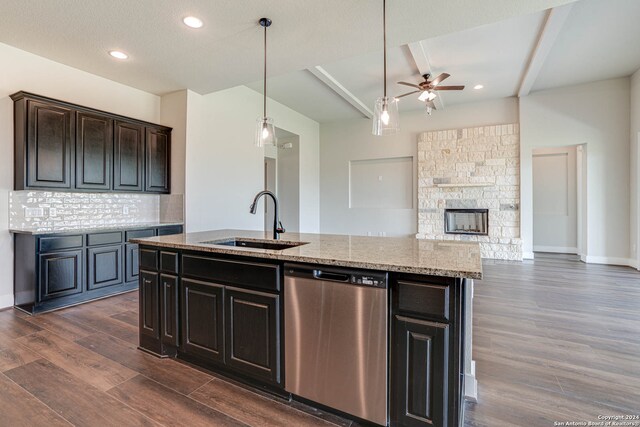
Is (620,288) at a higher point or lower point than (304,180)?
lower

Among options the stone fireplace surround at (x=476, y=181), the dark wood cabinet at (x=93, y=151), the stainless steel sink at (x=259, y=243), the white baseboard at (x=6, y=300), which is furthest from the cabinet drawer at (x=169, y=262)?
the stone fireplace surround at (x=476, y=181)

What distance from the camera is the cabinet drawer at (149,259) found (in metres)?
2.29

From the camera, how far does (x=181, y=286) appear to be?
2.14 meters

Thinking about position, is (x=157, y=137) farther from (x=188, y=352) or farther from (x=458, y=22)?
(x=458, y=22)

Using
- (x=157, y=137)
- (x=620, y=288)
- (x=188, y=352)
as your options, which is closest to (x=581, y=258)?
(x=620, y=288)

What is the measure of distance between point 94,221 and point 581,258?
844 cm

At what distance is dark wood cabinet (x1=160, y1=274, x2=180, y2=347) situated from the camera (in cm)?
218

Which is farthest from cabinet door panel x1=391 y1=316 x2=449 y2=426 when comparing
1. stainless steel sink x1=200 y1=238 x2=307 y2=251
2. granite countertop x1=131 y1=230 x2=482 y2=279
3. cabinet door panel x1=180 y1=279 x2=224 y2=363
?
cabinet door panel x1=180 y1=279 x2=224 y2=363

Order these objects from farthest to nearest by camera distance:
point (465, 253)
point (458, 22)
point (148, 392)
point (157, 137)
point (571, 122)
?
point (571, 122) → point (157, 137) → point (458, 22) → point (148, 392) → point (465, 253)

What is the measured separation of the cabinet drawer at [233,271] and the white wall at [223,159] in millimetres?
2704

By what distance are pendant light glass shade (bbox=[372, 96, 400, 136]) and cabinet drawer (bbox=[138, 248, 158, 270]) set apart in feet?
6.32

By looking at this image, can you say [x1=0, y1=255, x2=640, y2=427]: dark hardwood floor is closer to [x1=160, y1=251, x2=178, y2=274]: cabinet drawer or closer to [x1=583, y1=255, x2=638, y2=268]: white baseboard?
[x1=160, y1=251, x2=178, y2=274]: cabinet drawer

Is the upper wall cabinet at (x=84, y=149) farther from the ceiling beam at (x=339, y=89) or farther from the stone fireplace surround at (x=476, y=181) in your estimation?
the stone fireplace surround at (x=476, y=181)

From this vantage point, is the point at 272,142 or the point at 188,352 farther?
the point at 272,142
